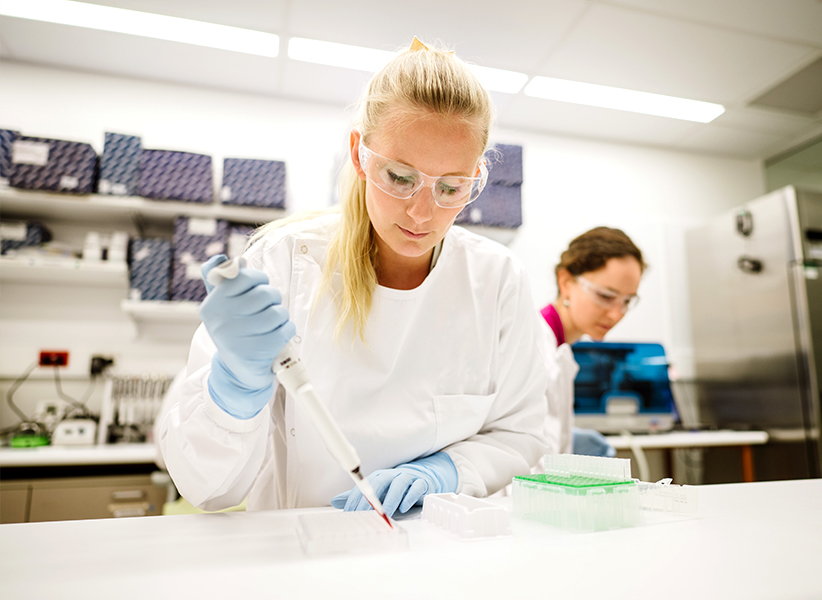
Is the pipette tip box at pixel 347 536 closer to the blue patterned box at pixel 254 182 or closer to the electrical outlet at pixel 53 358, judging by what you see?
the blue patterned box at pixel 254 182

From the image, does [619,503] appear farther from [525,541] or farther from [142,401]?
[142,401]

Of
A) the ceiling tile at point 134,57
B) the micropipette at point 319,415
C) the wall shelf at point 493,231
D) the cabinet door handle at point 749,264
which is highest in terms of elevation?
the ceiling tile at point 134,57

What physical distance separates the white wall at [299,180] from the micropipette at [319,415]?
6.23 ft

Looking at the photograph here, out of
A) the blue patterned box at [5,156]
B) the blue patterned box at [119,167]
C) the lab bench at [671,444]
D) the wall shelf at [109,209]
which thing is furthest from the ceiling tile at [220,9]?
the lab bench at [671,444]

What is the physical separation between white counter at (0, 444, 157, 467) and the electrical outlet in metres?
0.47

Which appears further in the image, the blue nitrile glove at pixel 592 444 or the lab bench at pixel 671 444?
the lab bench at pixel 671 444

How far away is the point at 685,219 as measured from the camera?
3840 millimetres

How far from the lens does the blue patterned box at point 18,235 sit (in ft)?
8.13

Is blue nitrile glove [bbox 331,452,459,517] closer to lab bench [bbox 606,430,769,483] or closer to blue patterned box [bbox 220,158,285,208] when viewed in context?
lab bench [bbox 606,430,769,483]

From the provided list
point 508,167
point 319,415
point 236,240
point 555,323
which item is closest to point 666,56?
point 508,167

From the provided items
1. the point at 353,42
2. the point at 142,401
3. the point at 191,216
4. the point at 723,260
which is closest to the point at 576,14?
the point at 353,42

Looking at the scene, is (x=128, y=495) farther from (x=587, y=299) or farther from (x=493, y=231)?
(x=493, y=231)

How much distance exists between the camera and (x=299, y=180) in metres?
3.15

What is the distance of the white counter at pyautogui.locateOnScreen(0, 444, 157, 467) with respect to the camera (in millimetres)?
2059
